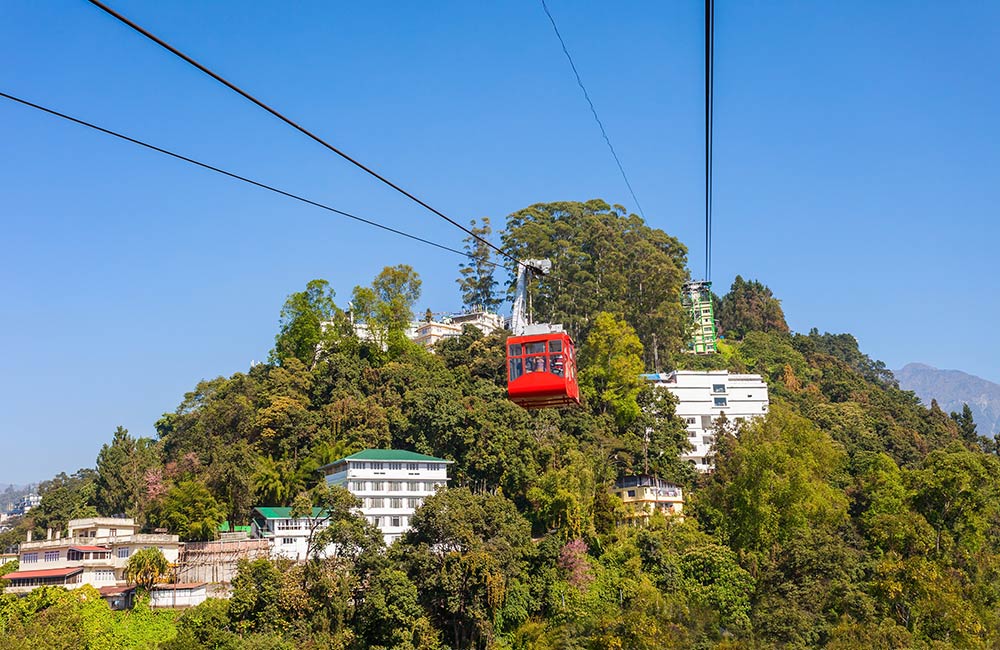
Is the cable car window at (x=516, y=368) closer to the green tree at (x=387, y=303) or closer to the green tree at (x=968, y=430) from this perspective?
the green tree at (x=387, y=303)

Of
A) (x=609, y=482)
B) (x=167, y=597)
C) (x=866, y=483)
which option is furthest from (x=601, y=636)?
(x=866, y=483)

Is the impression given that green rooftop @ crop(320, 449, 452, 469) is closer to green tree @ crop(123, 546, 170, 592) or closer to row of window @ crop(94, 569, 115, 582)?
green tree @ crop(123, 546, 170, 592)

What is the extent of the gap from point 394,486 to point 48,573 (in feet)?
49.3

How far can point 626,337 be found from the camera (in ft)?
187

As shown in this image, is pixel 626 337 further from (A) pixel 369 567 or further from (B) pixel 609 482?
(A) pixel 369 567

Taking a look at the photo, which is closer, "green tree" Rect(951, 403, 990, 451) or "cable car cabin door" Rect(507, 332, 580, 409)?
"cable car cabin door" Rect(507, 332, 580, 409)

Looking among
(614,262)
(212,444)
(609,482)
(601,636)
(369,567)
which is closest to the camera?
(601,636)

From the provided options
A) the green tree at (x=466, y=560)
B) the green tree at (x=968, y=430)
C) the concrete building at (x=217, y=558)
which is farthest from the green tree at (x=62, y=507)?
the green tree at (x=968, y=430)

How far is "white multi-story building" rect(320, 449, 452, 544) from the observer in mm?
47219

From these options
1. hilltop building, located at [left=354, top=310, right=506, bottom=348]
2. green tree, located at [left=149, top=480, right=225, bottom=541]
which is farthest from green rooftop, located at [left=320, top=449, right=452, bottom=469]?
hilltop building, located at [left=354, top=310, right=506, bottom=348]

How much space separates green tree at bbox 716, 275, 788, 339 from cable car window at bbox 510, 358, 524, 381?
78.5 meters

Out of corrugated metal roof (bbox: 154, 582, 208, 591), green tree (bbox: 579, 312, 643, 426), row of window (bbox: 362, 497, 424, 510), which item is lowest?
corrugated metal roof (bbox: 154, 582, 208, 591)

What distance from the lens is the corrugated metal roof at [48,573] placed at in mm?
42500

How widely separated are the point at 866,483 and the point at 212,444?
33730 mm
